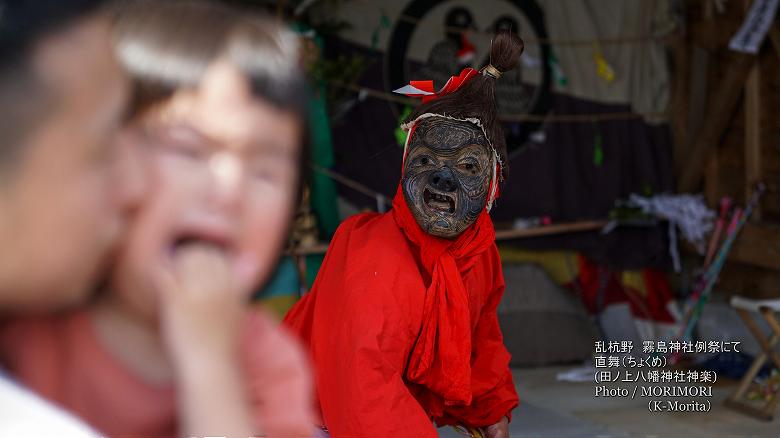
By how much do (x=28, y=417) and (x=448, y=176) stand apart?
177cm

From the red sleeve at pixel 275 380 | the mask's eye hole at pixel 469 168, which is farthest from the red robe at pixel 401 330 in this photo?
the red sleeve at pixel 275 380

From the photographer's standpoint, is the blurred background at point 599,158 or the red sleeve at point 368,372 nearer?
the red sleeve at point 368,372

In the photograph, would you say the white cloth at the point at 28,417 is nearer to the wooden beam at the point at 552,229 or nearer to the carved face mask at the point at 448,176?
the carved face mask at the point at 448,176

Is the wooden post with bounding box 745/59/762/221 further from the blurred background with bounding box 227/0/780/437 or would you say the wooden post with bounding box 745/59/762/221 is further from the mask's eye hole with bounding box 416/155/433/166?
the mask's eye hole with bounding box 416/155/433/166

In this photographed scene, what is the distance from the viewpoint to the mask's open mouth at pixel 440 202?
92.0 inches

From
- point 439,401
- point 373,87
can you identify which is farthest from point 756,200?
point 439,401

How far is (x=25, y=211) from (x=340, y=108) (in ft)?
15.0

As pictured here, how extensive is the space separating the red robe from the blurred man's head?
56.7 inches

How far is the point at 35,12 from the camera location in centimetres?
66

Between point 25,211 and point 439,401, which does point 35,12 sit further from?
point 439,401

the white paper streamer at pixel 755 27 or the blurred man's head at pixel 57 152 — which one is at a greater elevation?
the white paper streamer at pixel 755 27

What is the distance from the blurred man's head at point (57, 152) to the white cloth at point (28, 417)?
2.5 inches

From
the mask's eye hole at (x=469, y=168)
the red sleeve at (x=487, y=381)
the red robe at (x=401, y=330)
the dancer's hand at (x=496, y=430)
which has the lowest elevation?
the dancer's hand at (x=496, y=430)

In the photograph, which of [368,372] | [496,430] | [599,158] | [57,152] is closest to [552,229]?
[599,158]
